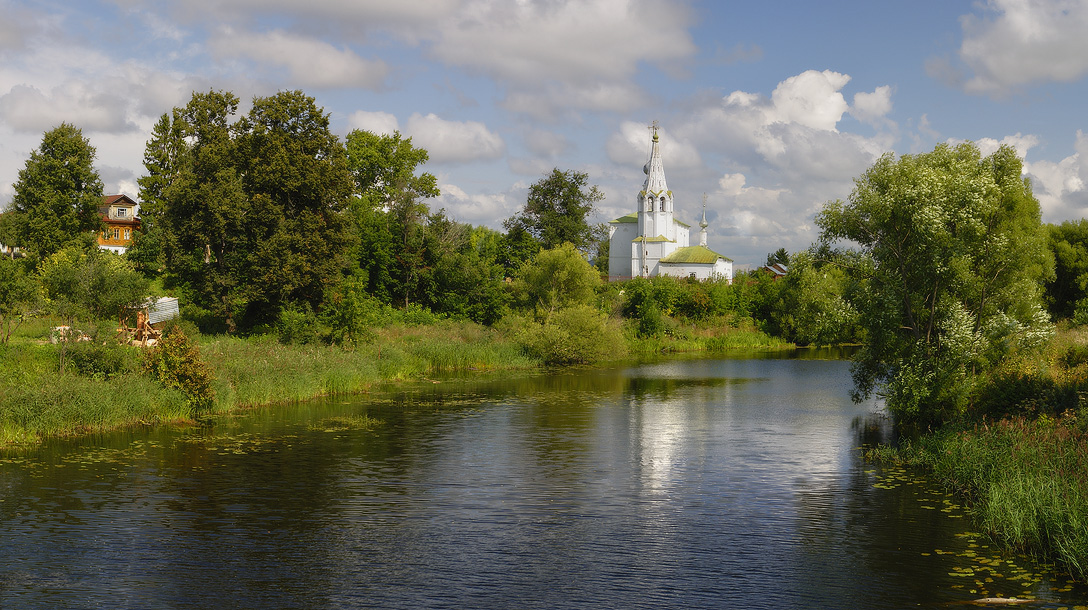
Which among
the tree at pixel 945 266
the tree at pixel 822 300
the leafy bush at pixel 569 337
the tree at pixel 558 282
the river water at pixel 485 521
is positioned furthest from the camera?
the tree at pixel 558 282

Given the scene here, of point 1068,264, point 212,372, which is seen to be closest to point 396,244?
point 212,372

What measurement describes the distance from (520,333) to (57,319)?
35350 mm

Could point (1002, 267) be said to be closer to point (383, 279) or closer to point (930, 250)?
point (930, 250)

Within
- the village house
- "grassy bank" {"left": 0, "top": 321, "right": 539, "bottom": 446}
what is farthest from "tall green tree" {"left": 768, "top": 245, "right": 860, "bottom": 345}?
the village house

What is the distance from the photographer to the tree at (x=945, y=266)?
2789 cm

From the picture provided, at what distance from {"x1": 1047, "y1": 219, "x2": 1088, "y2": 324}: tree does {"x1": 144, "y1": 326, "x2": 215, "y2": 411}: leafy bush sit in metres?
67.8

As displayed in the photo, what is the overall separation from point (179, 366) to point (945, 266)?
3052 cm

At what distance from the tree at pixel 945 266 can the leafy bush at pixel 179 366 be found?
2674cm

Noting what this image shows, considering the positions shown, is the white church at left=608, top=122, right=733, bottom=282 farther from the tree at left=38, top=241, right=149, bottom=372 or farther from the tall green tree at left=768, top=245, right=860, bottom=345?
the tree at left=38, top=241, right=149, bottom=372

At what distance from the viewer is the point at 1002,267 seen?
28.4 metres

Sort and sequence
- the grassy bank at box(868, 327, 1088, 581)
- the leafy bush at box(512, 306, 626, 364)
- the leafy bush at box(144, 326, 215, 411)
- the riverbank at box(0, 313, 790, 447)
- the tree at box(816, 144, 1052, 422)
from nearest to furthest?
the grassy bank at box(868, 327, 1088, 581), the tree at box(816, 144, 1052, 422), the riverbank at box(0, 313, 790, 447), the leafy bush at box(144, 326, 215, 411), the leafy bush at box(512, 306, 626, 364)

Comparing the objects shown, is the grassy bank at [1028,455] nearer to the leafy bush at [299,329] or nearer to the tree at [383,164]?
the leafy bush at [299,329]

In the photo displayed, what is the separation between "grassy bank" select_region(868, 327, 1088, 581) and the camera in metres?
17.1

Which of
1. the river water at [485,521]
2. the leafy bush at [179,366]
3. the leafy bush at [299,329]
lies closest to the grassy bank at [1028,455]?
the river water at [485,521]
